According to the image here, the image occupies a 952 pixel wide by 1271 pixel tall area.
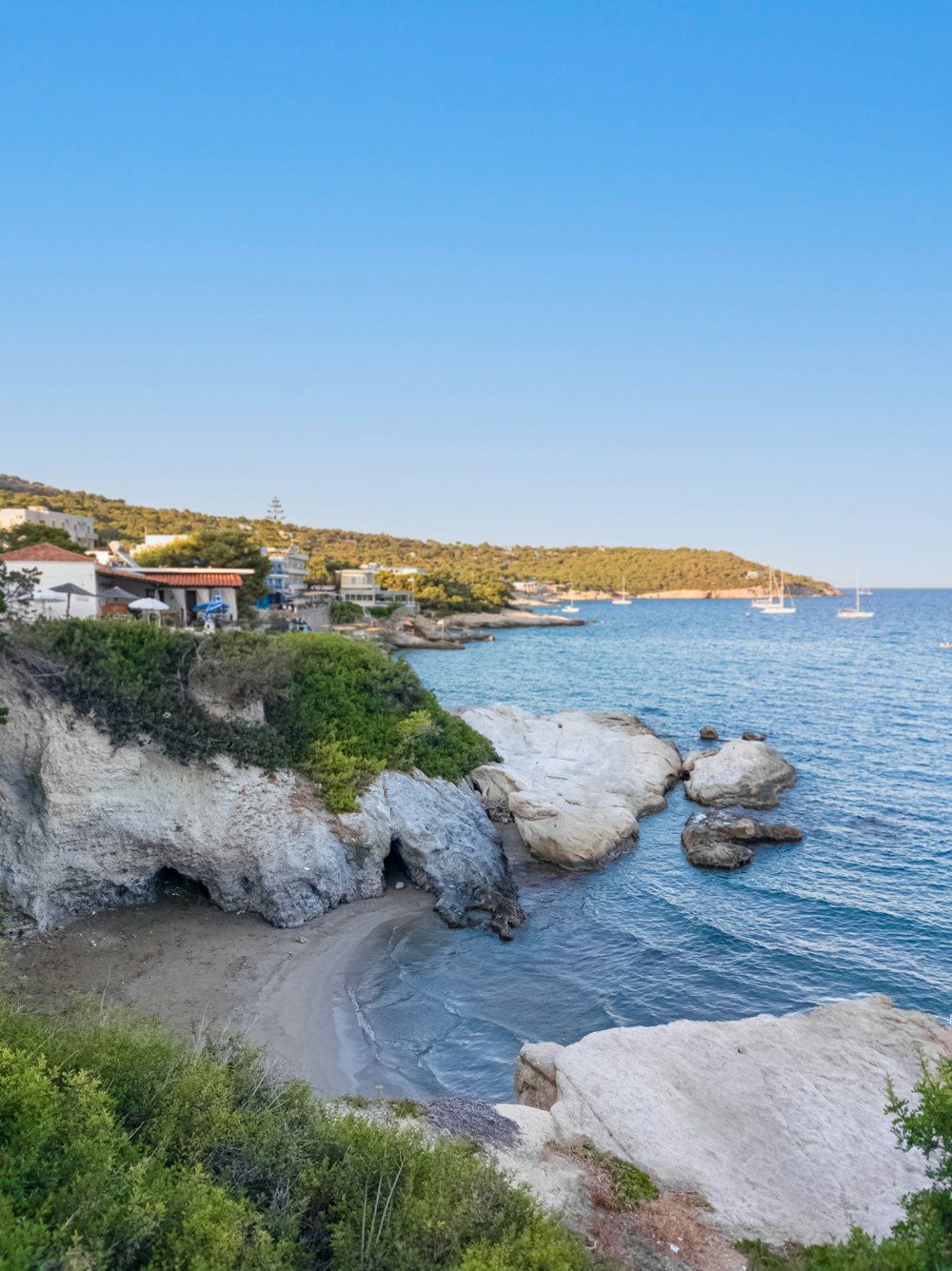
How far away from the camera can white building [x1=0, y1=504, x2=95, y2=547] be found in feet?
241

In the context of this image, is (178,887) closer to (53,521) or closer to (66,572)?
(66,572)

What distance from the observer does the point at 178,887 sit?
883 inches

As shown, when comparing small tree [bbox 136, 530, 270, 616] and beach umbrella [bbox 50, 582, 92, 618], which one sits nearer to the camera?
beach umbrella [bbox 50, 582, 92, 618]

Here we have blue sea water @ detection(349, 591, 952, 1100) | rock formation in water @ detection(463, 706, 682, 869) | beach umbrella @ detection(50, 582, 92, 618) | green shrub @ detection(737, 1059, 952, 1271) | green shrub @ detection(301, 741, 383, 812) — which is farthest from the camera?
beach umbrella @ detection(50, 582, 92, 618)

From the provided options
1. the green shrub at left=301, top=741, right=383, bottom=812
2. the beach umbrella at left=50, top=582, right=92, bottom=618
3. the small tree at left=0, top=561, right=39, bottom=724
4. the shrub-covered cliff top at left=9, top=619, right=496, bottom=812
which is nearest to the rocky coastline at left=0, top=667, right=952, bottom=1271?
the green shrub at left=301, top=741, right=383, bottom=812

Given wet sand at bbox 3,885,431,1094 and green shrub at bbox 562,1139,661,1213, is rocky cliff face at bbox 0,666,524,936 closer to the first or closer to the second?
wet sand at bbox 3,885,431,1094

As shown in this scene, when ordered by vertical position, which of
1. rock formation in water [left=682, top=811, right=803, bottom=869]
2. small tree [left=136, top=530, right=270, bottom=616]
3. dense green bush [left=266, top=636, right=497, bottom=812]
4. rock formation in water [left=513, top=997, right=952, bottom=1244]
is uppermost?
small tree [left=136, top=530, right=270, bottom=616]

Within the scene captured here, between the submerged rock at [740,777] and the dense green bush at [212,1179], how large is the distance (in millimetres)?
26461

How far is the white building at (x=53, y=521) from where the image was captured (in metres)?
73.4

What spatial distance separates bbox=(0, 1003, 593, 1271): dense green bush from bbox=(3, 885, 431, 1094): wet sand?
4033 mm

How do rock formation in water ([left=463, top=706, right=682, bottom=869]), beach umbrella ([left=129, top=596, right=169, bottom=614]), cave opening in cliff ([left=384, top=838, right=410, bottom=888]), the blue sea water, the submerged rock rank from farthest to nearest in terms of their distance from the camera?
1. the submerged rock
2. beach umbrella ([left=129, top=596, right=169, bottom=614])
3. rock formation in water ([left=463, top=706, right=682, bottom=869])
4. cave opening in cliff ([left=384, top=838, right=410, bottom=888])
5. the blue sea water

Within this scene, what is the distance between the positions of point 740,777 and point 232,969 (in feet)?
79.9

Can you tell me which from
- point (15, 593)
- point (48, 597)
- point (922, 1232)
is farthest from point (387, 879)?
point (922, 1232)

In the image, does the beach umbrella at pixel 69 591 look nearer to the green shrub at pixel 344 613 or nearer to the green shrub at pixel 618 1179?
the green shrub at pixel 618 1179
